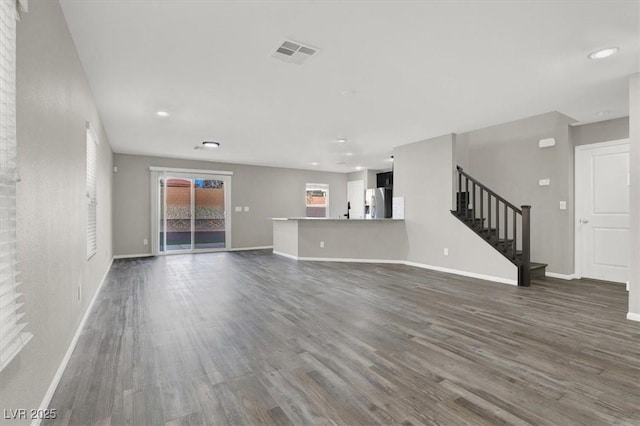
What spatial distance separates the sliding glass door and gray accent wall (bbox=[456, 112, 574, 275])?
6685 millimetres

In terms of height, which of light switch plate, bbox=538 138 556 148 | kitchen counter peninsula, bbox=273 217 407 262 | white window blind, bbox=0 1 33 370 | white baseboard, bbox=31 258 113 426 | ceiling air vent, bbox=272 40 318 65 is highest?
ceiling air vent, bbox=272 40 318 65

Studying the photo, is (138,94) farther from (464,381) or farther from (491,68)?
(464,381)

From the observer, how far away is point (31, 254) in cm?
157

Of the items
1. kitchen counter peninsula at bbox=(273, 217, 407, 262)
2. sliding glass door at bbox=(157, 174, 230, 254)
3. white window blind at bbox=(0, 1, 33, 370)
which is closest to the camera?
white window blind at bbox=(0, 1, 33, 370)

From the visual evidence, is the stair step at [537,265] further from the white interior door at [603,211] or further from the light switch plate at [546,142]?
the light switch plate at [546,142]

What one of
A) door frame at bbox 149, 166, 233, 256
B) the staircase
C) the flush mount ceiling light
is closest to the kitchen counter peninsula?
the staircase

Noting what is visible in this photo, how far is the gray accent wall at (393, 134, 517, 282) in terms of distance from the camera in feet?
17.0

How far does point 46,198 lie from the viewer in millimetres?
1844

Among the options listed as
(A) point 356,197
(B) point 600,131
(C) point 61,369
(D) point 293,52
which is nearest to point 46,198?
(C) point 61,369

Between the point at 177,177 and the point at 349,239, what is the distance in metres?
4.88

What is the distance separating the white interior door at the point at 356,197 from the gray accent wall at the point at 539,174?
4809 millimetres

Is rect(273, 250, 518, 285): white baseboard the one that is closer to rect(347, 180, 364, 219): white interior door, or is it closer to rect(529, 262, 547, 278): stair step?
rect(529, 262, 547, 278): stair step

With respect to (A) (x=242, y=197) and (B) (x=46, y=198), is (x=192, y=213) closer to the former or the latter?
(A) (x=242, y=197)

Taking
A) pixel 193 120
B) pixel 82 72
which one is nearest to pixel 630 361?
pixel 82 72
